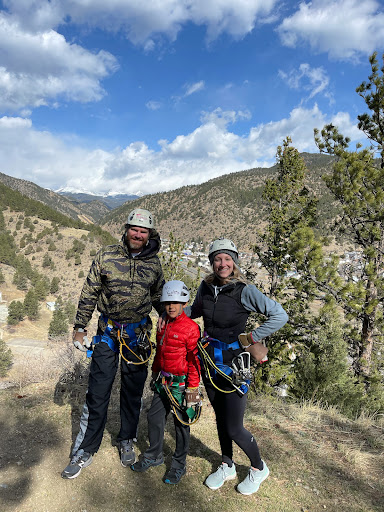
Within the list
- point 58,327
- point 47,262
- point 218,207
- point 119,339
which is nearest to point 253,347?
point 119,339

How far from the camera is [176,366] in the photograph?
285 cm

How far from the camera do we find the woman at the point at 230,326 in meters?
2.68

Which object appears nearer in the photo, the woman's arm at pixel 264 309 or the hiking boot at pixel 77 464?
the woman's arm at pixel 264 309

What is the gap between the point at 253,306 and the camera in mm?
2721

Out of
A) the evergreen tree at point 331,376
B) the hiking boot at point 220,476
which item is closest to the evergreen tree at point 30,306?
the evergreen tree at point 331,376

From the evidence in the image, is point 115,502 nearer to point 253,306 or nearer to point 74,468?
point 74,468

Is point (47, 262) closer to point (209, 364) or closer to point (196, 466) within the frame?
point (196, 466)

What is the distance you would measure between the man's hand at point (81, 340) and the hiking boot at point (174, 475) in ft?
4.94

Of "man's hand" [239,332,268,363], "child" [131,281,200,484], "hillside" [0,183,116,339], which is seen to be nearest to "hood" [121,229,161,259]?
"child" [131,281,200,484]

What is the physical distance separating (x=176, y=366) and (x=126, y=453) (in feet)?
4.37

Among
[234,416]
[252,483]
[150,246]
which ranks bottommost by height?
[252,483]

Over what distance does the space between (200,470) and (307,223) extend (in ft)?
36.9

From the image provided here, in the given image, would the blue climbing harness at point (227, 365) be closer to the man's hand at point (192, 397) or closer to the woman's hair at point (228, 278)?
the man's hand at point (192, 397)

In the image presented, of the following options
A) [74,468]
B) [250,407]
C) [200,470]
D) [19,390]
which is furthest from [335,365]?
[19,390]
